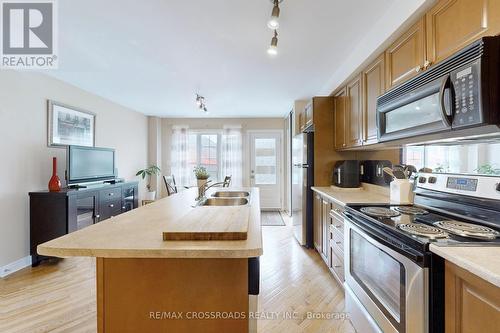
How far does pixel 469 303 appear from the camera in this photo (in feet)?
2.96

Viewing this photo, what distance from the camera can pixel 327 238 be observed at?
2707 mm

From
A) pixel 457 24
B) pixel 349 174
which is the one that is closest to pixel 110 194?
pixel 349 174

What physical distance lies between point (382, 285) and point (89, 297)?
246cm

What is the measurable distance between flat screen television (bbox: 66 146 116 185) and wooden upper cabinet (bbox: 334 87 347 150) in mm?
3478

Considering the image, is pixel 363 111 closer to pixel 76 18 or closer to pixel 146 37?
pixel 146 37

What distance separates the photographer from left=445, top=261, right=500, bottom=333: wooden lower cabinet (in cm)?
81

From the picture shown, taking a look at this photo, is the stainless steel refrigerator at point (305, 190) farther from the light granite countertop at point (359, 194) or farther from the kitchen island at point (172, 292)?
the kitchen island at point (172, 292)

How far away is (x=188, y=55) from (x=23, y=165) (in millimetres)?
2404

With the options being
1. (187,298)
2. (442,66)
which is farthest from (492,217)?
(187,298)

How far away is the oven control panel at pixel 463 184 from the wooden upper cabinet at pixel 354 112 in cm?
74

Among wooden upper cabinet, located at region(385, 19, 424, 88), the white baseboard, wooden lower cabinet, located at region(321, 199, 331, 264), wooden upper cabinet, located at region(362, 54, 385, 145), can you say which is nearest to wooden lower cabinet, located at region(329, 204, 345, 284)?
wooden lower cabinet, located at region(321, 199, 331, 264)

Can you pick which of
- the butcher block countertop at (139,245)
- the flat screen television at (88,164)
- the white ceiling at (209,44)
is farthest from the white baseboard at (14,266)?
the butcher block countertop at (139,245)

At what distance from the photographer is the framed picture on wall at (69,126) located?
11.0 ft

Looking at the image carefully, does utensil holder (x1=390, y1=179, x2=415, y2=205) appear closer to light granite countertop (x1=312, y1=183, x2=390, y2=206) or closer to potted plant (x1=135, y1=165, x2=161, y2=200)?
light granite countertop (x1=312, y1=183, x2=390, y2=206)
